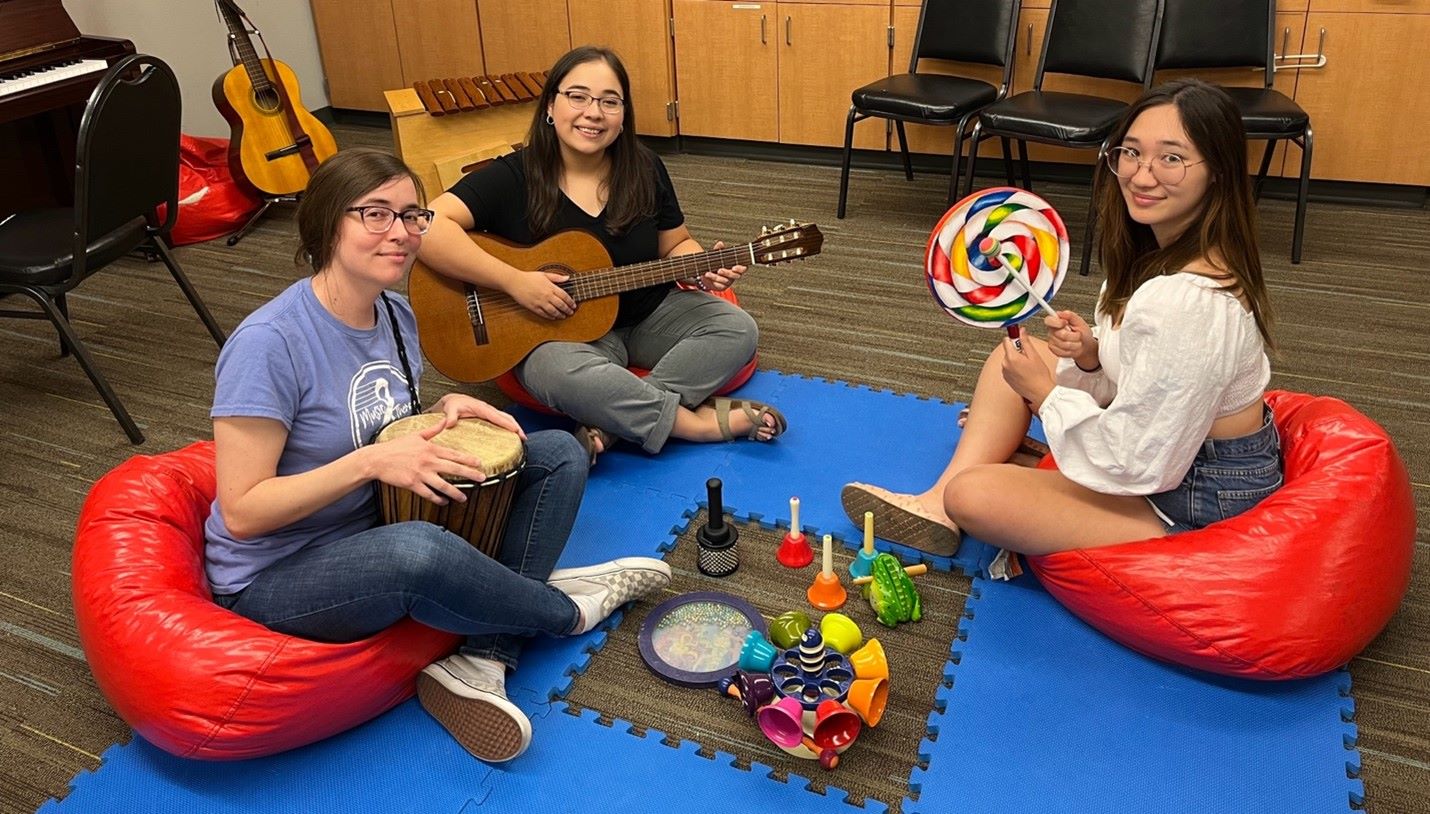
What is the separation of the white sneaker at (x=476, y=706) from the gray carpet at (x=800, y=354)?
664 mm

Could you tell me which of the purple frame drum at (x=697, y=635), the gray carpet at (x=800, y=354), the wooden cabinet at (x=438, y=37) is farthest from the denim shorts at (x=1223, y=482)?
the wooden cabinet at (x=438, y=37)

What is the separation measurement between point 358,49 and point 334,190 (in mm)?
5119

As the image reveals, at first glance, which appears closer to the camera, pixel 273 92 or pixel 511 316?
pixel 511 316

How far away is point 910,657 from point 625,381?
108cm

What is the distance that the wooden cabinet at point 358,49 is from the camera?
6402 mm

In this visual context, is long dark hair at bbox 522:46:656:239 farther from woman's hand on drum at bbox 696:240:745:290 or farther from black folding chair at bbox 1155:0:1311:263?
black folding chair at bbox 1155:0:1311:263

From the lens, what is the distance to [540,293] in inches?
115

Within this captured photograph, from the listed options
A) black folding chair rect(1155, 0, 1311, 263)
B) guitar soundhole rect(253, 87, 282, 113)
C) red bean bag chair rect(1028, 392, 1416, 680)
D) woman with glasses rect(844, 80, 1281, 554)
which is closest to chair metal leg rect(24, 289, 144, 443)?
guitar soundhole rect(253, 87, 282, 113)

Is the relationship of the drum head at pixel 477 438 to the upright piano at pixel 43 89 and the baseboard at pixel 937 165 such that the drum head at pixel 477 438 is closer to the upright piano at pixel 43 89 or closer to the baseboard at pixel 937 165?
the upright piano at pixel 43 89

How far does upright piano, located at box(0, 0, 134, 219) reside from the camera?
4.00 meters

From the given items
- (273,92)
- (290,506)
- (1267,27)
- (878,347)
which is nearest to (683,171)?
(273,92)

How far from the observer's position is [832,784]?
6.44 ft

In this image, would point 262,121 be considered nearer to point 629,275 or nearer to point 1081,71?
point 629,275

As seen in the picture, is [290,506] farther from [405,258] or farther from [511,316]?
[511,316]
